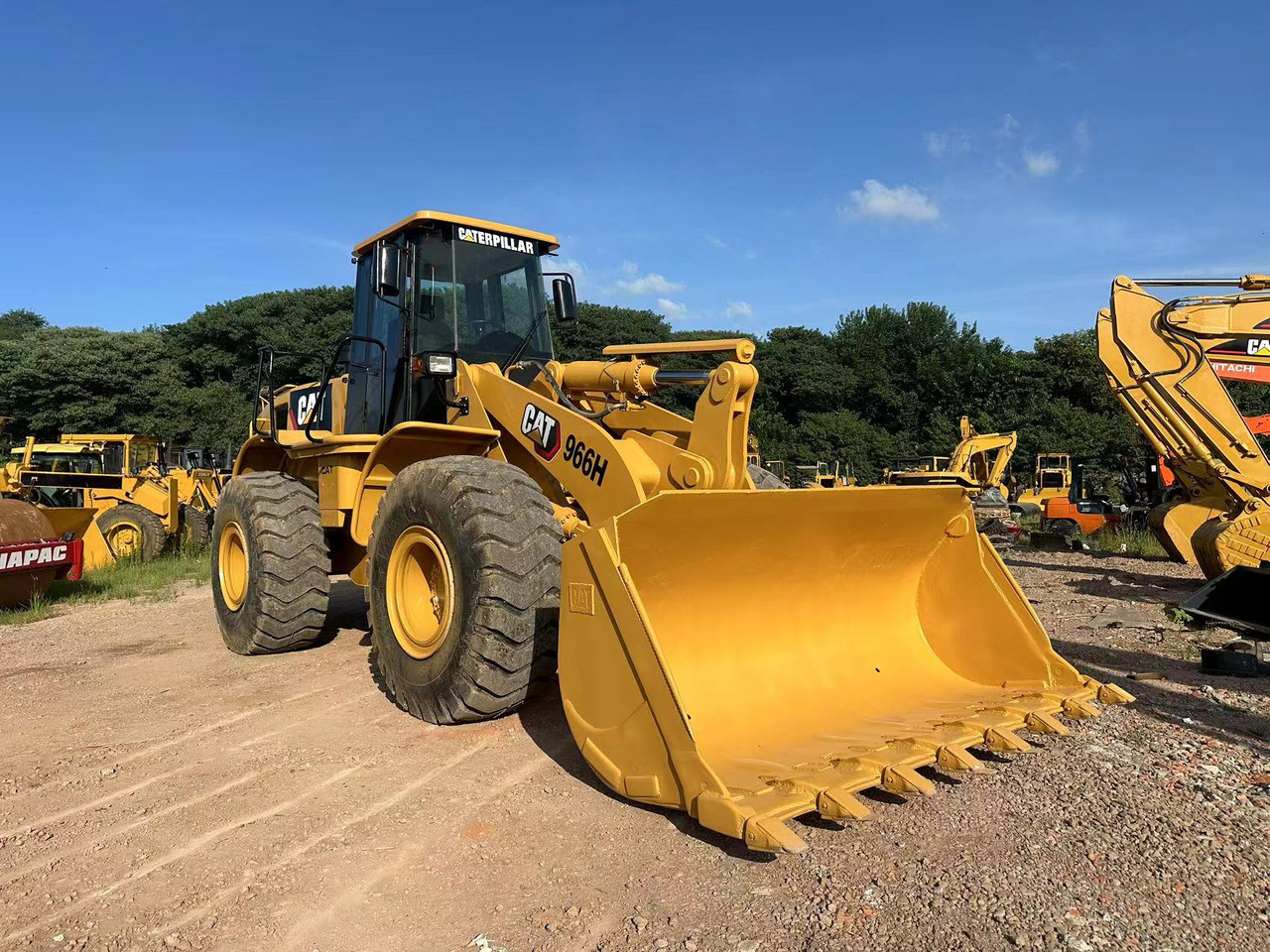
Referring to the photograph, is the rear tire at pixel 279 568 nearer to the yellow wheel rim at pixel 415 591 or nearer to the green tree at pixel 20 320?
the yellow wheel rim at pixel 415 591

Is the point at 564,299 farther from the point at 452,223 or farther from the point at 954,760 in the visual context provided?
the point at 954,760

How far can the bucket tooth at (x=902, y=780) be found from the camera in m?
2.97

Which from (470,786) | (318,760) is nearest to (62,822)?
(318,760)

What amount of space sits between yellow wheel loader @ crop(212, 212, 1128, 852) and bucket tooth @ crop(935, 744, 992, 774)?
0.04 feet

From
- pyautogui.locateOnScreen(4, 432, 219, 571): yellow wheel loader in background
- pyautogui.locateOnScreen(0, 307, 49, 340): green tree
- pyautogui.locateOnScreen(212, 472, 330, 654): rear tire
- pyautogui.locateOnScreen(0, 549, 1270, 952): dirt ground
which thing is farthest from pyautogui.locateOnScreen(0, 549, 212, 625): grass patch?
pyautogui.locateOnScreen(0, 307, 49, 340): green tree

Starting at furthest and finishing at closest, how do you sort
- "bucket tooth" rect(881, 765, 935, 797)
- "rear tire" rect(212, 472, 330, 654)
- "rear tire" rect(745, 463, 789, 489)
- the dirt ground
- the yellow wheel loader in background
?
the yellow wheel loader in background
"rear tire" rect(745, 463, 789, 489)
"rear tire" rect(212, 472, 330, 654)
"bucket tooth" rect(881, 765, 935, 797)
the dirt ground

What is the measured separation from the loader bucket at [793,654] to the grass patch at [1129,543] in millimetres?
9961

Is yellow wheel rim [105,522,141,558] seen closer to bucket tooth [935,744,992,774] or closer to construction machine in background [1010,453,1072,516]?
bucket tooth [935,744,992,774]

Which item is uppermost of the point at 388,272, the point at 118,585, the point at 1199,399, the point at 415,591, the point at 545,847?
the point at 388,272

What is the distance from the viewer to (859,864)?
290 centimetres

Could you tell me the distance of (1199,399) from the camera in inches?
377

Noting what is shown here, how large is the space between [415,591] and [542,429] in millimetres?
1141

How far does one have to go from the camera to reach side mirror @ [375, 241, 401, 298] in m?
5.23

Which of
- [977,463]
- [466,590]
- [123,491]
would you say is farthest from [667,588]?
[977,463]
